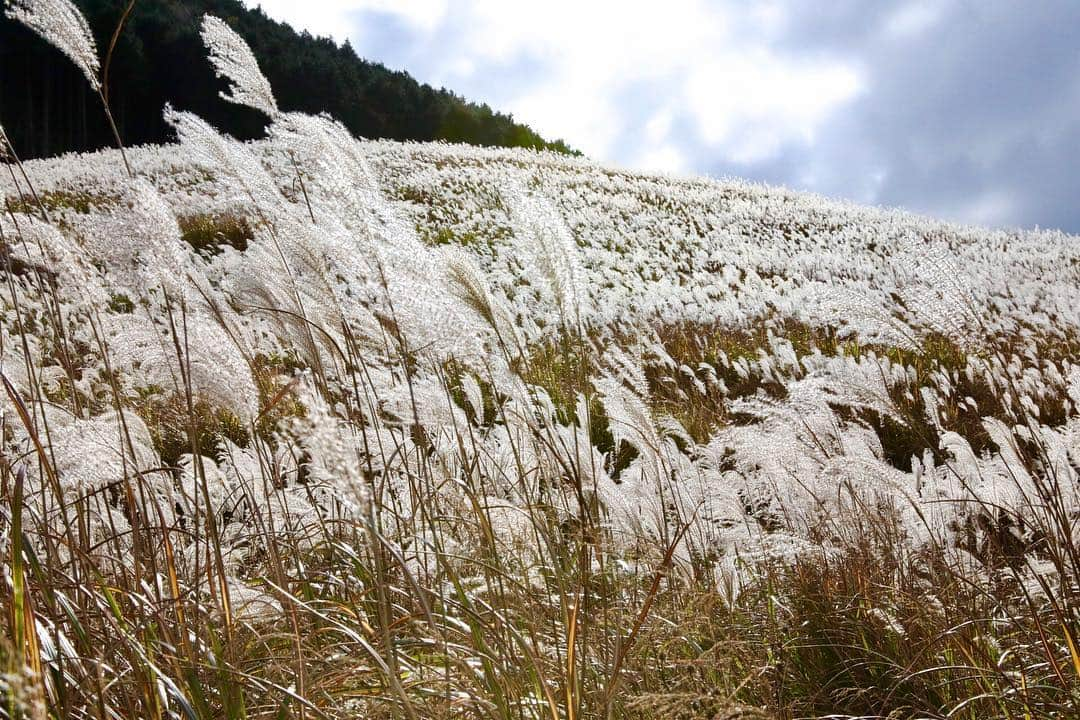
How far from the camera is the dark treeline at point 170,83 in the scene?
29531mm

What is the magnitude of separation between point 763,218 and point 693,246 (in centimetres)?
452

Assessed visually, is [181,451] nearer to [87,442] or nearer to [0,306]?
Answer: [87,442]

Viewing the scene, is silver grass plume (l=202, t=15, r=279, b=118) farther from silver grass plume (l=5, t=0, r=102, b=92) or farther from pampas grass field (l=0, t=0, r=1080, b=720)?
silver grass plume (l=5, t=0, r=102, b=92)

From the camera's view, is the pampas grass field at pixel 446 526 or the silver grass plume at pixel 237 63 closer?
the pampas grass field at pixel 446 526

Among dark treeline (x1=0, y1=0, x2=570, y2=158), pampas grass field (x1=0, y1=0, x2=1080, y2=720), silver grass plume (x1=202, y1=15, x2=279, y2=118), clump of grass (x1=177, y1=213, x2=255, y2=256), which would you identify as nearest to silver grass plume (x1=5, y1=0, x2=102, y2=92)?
pampas grass field (x1=0, y1=0, x2=1080, y2=720)

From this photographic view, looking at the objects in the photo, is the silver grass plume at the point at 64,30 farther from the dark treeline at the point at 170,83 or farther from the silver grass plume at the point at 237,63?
the dark treeline at the point at 170,83

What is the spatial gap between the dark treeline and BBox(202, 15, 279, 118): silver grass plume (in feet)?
96.5

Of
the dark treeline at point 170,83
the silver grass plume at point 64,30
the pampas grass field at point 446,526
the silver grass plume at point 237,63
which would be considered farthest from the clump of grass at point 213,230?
the dark treeline at point 170,83

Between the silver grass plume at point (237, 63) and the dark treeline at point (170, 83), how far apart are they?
2942cm

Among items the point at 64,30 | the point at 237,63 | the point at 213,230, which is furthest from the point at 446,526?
the point at 213,230

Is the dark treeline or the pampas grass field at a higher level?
the dark treeline

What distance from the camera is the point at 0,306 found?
6.68 metres

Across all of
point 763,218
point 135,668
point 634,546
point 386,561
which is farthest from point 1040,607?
point 763,218

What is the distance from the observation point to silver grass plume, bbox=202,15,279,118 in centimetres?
195
